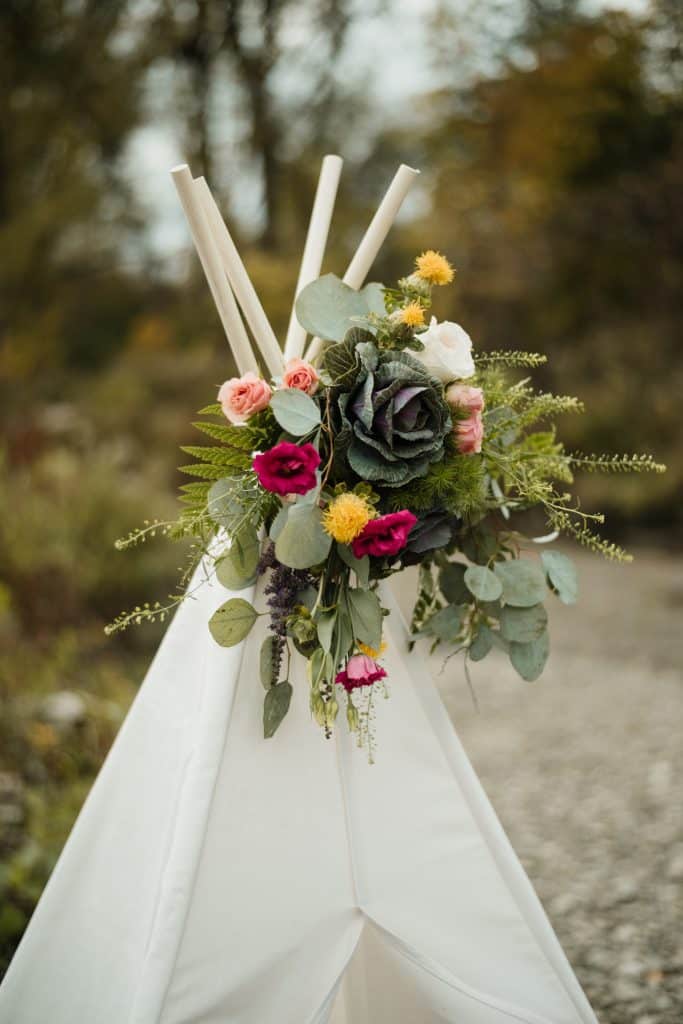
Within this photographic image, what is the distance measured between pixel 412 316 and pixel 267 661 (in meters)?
0.64

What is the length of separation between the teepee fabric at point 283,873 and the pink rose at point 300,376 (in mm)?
383

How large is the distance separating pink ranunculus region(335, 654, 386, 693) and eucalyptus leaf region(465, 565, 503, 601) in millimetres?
253

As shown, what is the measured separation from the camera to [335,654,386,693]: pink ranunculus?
54.9 inches

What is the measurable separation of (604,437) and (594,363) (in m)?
0.89

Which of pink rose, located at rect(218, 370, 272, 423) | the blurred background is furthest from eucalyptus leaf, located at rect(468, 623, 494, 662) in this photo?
the blurred background

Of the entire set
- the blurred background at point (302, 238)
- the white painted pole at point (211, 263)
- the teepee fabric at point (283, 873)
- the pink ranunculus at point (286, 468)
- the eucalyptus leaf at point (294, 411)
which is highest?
the white painted pole at point (211, 263)

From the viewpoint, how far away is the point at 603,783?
3488 millimetres

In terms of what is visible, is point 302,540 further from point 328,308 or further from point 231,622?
point 328,308

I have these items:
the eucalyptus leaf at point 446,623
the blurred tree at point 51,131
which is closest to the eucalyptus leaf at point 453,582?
the eucalyptus leaf at point 446,623

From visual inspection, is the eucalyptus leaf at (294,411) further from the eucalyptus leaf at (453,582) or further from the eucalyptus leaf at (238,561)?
the eucalyptus leaf at (453,582)

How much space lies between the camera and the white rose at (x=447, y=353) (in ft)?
4.73

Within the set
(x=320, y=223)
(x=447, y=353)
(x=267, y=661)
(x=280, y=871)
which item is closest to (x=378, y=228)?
(x=320, y=223)

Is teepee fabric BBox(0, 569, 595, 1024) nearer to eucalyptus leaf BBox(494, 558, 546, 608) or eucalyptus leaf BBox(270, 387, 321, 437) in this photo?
eucalyptus leaf BBox(494, 558, 546, 608)

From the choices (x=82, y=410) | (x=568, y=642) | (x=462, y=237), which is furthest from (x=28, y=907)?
(x=462, y=237)
